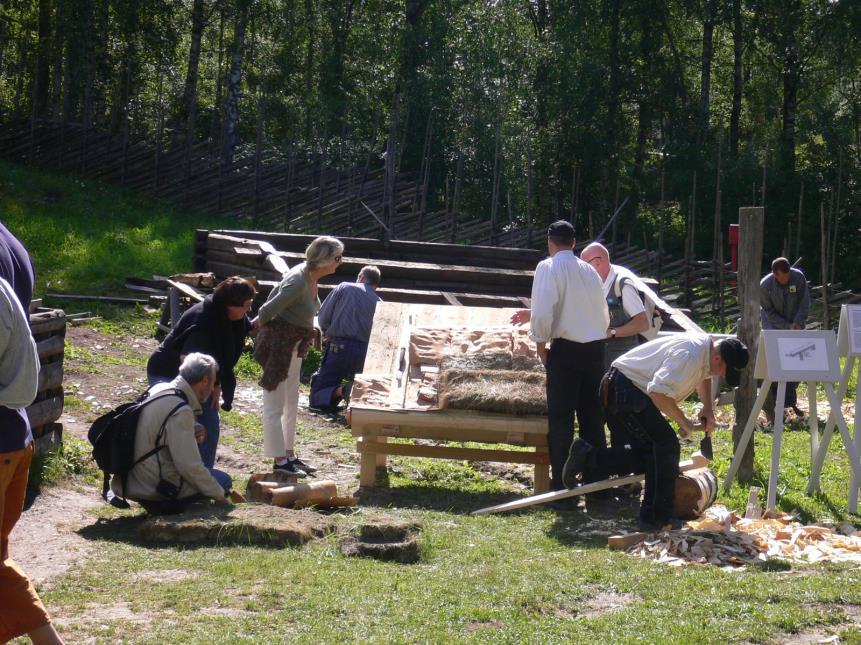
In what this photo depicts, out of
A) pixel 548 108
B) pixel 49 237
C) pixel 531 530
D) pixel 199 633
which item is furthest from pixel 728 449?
pixel 548 108

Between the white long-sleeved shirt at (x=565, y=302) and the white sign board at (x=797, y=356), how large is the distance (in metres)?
1.42

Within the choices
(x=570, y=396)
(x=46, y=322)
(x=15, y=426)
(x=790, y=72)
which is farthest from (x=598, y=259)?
(x=790, y=72)

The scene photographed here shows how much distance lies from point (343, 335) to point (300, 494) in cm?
412

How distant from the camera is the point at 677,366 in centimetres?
726

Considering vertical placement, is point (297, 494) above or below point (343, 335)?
below

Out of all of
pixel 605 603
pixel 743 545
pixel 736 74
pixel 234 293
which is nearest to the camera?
pixel 605 603

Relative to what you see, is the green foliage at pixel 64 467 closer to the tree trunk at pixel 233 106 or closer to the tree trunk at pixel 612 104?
the tree trunk at pixel 233 106

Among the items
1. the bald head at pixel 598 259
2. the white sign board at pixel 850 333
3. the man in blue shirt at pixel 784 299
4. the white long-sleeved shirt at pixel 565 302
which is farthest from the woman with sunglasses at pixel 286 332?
the man in blue shirt at pixel 784 299

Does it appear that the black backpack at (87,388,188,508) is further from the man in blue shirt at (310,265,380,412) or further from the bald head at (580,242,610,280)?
the man in blue shirt at (310,265,380,412)

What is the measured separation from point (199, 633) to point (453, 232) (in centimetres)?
1843

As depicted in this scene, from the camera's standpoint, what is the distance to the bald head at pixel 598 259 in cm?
905

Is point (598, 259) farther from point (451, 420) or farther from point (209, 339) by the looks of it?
point (209, 339)

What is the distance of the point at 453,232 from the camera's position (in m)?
23.2

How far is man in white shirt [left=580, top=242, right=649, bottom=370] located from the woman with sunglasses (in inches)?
79.6
